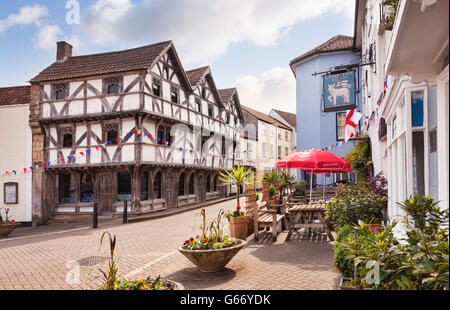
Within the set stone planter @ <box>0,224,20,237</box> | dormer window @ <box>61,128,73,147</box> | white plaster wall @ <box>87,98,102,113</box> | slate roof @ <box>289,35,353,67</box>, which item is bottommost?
stone planter @ <box>0,224,20,237</box>

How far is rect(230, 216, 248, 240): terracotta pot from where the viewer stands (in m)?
9.32

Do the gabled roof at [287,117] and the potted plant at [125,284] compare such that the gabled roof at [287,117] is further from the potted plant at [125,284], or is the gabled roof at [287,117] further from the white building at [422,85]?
the potted plant at [125,284]

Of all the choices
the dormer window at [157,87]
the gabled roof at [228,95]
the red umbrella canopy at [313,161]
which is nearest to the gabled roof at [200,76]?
the gabled roof at [228,95]

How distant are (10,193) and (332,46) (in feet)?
73.4

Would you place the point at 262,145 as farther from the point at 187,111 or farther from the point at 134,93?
the point at 134,93

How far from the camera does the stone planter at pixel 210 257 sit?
582 centimetres

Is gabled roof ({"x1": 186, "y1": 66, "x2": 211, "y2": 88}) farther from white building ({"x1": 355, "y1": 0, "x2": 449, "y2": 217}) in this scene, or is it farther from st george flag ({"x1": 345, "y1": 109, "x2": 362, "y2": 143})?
white building ({"x1": 355, "y1": 0, "x2": 449, "y2": 217})

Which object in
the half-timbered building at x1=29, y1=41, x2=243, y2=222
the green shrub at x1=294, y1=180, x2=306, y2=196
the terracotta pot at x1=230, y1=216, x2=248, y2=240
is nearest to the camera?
the terracotta pot at x1=230, y1=216, x2=248, y2=240

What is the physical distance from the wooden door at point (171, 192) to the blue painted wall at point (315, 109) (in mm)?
8789

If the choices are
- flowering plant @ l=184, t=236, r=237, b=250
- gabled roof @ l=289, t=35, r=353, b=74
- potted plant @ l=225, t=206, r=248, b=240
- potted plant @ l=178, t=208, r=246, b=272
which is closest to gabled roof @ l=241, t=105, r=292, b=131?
gabled roof @ l=289, t=35, r=353, b=74

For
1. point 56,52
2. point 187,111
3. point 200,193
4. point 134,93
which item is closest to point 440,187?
point 134,93

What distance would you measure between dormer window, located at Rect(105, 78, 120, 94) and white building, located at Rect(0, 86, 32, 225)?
591 centimetres

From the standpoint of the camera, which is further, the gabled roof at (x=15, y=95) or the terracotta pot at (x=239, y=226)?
the gabled roof at (x=15, y=95)
